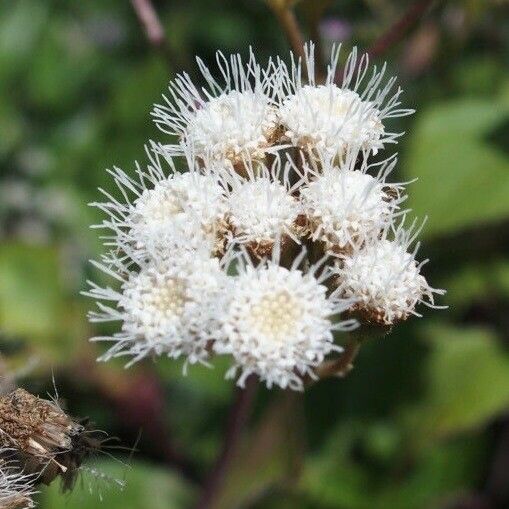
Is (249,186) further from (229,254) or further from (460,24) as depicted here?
(460,24)

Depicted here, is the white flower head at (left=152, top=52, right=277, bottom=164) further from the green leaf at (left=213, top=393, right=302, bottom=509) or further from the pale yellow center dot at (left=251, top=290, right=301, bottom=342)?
the green leaf at (left=213, top=393, right=302, bottom=509)

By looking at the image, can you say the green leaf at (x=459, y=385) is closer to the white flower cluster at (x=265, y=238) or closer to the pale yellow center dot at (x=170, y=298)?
the white flower cluster at (x=265, y=238)

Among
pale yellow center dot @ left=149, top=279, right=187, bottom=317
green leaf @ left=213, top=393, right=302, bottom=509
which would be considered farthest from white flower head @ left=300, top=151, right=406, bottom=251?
green leaf @ left=213, top=393, right=302, bottom=509

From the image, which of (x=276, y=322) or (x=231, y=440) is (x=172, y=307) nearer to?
(x=276, y=322)

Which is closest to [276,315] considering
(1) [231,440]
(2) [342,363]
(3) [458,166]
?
(2) [342,363]

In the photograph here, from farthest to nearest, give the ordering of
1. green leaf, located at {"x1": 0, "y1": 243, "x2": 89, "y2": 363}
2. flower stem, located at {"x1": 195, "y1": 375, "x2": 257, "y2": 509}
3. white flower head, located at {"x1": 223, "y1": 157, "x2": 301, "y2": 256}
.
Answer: green leaf, located at {"x1": 0, "y1": 243, "x2": 89, "y2": 363}, flower stem, located at {"x1": 195, "y1": 375, "x2": 257, "y2": 509}, white flower head, located at {"x1": 223, "y1": 157, "x2": 301, "y2": 256}

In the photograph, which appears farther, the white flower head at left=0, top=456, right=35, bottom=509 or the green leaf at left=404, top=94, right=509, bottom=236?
the green leaf at left=404, top=94, right=509, bottom=236

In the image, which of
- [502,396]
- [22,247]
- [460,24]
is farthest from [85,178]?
[502,396]
